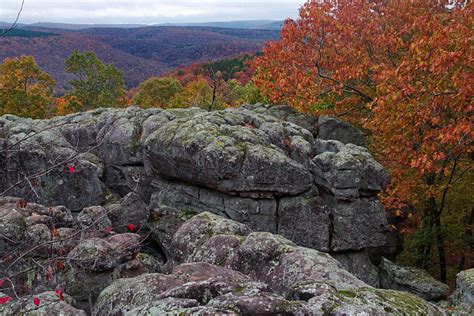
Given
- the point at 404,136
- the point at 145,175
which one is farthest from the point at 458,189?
the point at 145,175

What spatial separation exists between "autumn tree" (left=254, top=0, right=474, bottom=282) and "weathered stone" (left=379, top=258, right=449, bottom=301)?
9.12 feet

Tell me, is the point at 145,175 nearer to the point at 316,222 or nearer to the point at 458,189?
the point at 316,222

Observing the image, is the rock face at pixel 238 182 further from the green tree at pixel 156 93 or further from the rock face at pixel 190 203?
the green tree at pixel 156 93

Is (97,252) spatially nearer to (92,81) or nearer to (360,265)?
(360,265)

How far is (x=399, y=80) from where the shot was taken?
14547 mm

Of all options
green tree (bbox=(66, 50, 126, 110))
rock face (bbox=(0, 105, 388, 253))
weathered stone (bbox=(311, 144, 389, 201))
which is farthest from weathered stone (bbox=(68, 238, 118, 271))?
green tree (bbox=(66, 50, 126, 110))

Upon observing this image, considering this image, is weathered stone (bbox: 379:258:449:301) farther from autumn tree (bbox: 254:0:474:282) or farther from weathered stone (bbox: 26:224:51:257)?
weathered stone (bbox: 26:224:51:257)

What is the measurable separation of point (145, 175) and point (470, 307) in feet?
46.3

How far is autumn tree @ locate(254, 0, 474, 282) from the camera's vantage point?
556 inches

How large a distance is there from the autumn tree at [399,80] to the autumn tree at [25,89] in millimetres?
26991

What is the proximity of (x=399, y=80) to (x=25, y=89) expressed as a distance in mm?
43368

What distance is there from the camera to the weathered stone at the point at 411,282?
16266 millimetres

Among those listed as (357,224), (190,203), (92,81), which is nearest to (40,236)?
(190,203)

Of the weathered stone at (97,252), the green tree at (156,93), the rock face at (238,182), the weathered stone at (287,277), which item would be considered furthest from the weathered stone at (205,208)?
the green tree at (156,93)
